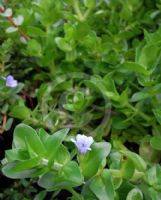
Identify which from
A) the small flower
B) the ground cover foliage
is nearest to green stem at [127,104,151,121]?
the ground cover foliage

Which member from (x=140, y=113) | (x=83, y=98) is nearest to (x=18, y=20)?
(x=83, y=98)

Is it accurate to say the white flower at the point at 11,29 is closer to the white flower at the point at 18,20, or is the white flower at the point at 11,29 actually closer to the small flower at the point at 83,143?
the white flower at the point at 18,20

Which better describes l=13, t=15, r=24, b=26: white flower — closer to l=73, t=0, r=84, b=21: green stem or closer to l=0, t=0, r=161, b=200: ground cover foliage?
l=0, t=0, r=161, b=200: ground cover foliage

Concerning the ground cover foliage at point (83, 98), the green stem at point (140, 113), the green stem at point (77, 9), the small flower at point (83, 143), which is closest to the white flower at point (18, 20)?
the ground cover foliage at point (83, 98)

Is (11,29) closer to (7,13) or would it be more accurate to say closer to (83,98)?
(7,13)

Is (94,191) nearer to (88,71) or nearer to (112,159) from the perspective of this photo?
(112,159)

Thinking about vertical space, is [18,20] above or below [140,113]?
above

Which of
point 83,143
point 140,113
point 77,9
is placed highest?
point 77,9

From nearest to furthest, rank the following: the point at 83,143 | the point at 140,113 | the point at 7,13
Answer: the point at 83,143 → the point at 140,113 → the point at 7,13
